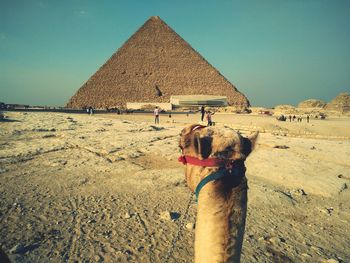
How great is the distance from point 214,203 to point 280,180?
154 inches

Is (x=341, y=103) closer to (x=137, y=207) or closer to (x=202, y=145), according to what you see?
(x=137, y=207)

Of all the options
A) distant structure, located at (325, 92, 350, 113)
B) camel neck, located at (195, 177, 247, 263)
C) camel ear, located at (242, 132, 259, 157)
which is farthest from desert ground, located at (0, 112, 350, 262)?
distant structure, located at (325, 92, 350, 113)

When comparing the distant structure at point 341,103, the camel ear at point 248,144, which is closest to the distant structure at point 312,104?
the distant structure at point 341,103

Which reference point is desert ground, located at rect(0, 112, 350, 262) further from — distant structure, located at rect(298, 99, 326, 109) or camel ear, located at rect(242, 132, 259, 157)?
distant structure, located at rect(298, 99, 326, 109)

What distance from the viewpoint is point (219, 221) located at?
99 centimetres

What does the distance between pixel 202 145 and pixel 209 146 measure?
3cm

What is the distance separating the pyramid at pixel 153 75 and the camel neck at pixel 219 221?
90.2m

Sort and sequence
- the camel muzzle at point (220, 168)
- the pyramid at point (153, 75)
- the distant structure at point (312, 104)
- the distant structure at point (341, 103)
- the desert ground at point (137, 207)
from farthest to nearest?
the pyramid at point (153, 75) → the distant structure at point (312, 104) → the distant structure at point (341, 103) → the desert ground at point (137, 207) → the camel muzzle at point (220, 168)

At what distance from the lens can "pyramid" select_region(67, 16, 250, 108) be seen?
93.0 metres

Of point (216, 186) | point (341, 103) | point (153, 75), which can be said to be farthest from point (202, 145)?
point (153, 75)

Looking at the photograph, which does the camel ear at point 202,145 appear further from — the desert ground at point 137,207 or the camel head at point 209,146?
the desert ground at point 137,207

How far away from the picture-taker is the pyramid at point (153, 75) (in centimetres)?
9300

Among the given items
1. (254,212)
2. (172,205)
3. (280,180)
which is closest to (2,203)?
(172,205)

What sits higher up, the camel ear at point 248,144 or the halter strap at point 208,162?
the camel ear at point 248,144
